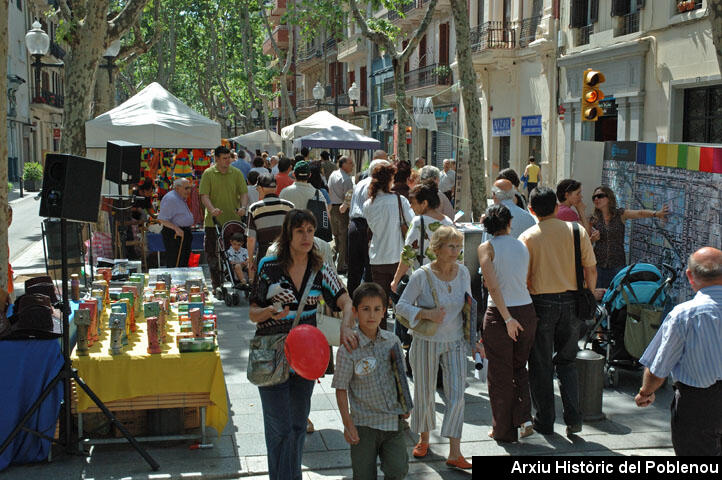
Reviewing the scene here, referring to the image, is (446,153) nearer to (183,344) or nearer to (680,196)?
(680,196)

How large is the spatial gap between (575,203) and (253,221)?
3158 mm

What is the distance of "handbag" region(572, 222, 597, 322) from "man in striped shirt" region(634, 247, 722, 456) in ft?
4.91

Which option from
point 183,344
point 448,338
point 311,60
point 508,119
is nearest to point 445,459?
point 448,338

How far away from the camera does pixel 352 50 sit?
4919 centimetres

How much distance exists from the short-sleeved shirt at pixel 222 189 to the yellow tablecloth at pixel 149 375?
559 cm

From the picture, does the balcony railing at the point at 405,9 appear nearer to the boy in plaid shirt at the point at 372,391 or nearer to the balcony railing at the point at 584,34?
the balcony railing at the point at 584,34

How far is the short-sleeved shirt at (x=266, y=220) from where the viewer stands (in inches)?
320

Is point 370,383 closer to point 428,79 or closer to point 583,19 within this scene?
point 583,19

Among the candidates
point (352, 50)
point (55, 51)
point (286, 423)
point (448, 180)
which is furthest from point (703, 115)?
point (55, 51)

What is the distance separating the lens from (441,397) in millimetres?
6988

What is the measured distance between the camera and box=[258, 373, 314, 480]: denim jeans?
4586mm

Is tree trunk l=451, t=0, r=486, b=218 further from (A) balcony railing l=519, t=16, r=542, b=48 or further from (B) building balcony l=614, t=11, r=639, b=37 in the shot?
(A) balcony railing l=519, t=16, r=542, b=48

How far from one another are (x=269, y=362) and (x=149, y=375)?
1427 millimetres

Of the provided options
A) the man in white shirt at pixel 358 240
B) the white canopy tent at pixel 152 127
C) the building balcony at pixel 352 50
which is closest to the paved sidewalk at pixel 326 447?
the man in white shirt at pixel 358 240
